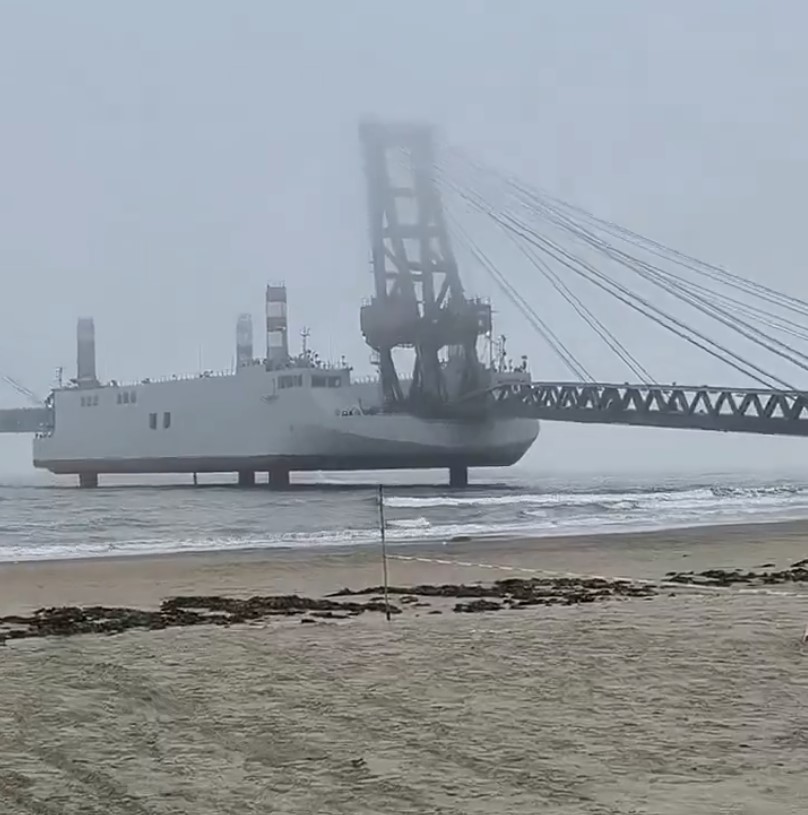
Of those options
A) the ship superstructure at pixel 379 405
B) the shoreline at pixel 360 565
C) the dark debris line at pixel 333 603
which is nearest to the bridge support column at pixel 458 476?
the ship superstructure at pixel 379 405

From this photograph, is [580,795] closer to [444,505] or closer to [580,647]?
[580,647]

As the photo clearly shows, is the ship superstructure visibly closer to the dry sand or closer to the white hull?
the white hull

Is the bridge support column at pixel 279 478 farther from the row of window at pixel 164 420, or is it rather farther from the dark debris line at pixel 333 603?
the dark debris line at pixel 333 603

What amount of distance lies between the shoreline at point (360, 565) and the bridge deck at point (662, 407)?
2763 centimetres

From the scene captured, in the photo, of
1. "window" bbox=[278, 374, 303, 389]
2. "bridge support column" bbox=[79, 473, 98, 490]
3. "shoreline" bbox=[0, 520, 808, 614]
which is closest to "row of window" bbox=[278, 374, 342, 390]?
"window" bbox=[278, 374, 303, 389]

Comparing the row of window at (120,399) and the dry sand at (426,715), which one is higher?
the row of window at (120,399)

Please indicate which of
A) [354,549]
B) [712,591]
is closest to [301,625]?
[712,591]

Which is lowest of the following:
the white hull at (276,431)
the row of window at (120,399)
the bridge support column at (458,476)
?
the bridge support column at (458,476)

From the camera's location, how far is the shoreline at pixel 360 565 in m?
13.3

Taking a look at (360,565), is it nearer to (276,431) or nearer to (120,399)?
(276,431)

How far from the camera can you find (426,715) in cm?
550

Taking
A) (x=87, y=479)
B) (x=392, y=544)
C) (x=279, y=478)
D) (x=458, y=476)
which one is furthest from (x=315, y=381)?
(x=392, y=544)

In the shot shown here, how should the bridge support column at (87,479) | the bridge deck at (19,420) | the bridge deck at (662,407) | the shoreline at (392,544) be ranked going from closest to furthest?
the shoreline at (392,544), the bridge deck at (662,407), the bridge support column at (87,479), the bridge deck at (19,420)

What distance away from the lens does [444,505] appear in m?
38.2
